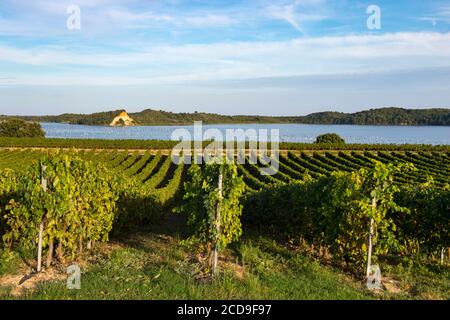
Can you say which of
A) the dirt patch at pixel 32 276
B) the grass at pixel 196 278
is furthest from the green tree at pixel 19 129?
the dirt patch at pixel 32 276

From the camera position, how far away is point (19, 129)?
119562 millimetres

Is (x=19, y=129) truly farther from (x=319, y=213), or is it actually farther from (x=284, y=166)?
(x=319, y=213)

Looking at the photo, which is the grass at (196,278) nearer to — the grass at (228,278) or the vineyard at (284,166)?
the grass at (228,278)

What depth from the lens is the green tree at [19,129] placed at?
382 ft

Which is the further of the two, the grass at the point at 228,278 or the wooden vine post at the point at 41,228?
the wooden vine post at the point at 41,228

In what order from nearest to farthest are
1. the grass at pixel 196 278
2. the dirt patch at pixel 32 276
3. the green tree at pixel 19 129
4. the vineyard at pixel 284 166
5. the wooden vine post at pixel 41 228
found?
the grass at pixel 196 278, the dirt patch at pixel 32 276, the wooden vine post at pixel 41 228, the vineyard at pixel 284 166, the green tree at pixel 19 129

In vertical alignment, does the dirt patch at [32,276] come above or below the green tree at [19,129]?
below

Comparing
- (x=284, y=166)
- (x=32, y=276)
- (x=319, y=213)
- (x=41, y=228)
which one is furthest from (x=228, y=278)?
(x=284, y=166)

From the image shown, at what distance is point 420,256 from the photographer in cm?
1051

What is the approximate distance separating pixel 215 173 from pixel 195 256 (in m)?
2.29

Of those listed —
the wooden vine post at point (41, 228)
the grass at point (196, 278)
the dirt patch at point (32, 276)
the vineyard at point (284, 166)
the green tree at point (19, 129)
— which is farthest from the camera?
the green tree at point (19, 129)

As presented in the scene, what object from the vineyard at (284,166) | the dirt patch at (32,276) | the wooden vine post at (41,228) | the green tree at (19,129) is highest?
the green tree at (19,129)

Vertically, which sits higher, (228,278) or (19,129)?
(19,129)
